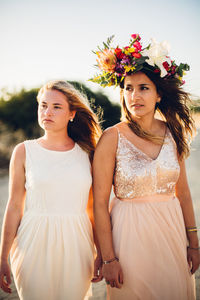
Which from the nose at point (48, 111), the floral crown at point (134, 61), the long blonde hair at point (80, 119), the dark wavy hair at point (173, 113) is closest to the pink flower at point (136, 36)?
the floral crown at point (134, 61)

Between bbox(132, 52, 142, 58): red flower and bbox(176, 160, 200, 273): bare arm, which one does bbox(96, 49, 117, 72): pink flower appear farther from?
bbox(176, 160, 200, 273): bare arm

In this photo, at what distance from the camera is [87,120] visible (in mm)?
3045

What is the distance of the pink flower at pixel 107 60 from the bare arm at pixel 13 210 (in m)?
1.12

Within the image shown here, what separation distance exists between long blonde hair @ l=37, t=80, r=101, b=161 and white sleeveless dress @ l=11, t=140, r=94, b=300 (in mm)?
442

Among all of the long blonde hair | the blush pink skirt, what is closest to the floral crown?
the long blonde hair

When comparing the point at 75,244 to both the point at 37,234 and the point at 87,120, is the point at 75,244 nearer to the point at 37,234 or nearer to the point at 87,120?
the point at 37,234

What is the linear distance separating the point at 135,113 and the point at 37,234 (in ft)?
4.37

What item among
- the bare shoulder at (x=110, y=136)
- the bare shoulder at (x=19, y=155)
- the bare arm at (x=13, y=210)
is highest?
the bare shoulder at (x=110, y=136)

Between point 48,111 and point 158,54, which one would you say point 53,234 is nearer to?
point 48,111

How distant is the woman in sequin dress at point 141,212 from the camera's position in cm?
234

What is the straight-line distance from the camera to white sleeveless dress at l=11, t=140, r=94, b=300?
7.46ft

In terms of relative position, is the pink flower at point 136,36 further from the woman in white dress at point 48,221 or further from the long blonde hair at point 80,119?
the woman in white dress at point 48,221

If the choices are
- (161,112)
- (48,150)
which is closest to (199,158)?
(161,112)

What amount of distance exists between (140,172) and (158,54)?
111 cm
